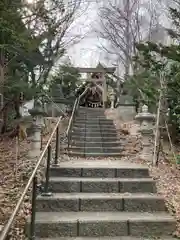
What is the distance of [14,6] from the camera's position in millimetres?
5473

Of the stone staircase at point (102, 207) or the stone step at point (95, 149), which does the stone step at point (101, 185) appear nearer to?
the stone staircase at point (102, 207)

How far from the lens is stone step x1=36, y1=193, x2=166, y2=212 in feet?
14.3

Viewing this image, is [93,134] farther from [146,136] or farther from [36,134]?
[36,134]

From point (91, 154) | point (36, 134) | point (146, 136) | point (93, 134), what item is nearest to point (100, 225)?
point (36, 134)

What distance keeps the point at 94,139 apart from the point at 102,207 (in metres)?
4.68

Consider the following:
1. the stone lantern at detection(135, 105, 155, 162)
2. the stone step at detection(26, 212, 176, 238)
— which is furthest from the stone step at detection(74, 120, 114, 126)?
the stone step at detection(26, 212, 176, 238)

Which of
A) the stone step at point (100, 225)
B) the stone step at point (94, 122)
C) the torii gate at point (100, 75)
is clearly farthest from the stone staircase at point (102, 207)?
the torii gate at point (100, 75)

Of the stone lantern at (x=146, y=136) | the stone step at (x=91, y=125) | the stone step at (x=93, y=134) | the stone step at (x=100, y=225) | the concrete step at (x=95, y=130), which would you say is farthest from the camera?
the stone step at (x=91, y=125)

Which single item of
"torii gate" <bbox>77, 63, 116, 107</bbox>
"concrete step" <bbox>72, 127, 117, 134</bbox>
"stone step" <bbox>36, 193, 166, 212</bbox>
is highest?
"torii gate" <bbox>77, 63, 116, 107</bbox>

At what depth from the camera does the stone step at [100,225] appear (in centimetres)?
386

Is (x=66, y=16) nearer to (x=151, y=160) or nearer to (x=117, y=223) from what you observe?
(x=151, y=160)

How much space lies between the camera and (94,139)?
906 cm

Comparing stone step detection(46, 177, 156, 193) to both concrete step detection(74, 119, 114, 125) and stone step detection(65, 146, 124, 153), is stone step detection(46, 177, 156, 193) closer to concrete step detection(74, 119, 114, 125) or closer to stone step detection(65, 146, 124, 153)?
stone step detection(65, 146, 124, 153)

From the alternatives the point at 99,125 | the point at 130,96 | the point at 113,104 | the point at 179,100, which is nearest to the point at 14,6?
the point at 179,100
